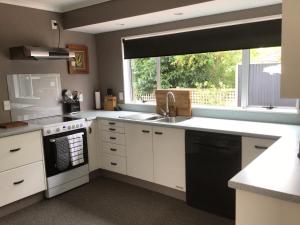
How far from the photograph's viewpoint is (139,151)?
10.8 ft

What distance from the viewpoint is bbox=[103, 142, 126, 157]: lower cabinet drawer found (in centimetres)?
348

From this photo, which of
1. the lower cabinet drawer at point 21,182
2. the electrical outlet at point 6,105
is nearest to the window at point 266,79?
the lower cabinet drawer at point 21,182

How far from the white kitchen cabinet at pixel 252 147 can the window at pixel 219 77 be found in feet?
2.66

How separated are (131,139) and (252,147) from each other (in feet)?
4.89

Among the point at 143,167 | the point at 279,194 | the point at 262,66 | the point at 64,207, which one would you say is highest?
the point at 262,66

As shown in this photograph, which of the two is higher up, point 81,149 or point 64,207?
point 81,149

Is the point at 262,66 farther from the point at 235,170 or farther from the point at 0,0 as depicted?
the point at 0,0

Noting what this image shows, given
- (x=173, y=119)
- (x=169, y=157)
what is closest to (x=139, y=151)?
(x=169, y=157)

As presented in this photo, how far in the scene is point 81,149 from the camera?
3.44m

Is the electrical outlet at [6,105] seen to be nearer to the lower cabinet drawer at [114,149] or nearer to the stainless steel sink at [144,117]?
the lower cabinet drawer at [114,149]

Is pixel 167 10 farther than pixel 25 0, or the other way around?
pixel 25 0

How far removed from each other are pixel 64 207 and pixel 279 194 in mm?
2484

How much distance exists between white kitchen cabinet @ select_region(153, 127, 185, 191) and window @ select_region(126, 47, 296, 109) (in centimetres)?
84

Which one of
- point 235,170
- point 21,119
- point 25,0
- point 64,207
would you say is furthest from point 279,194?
point 25,0
